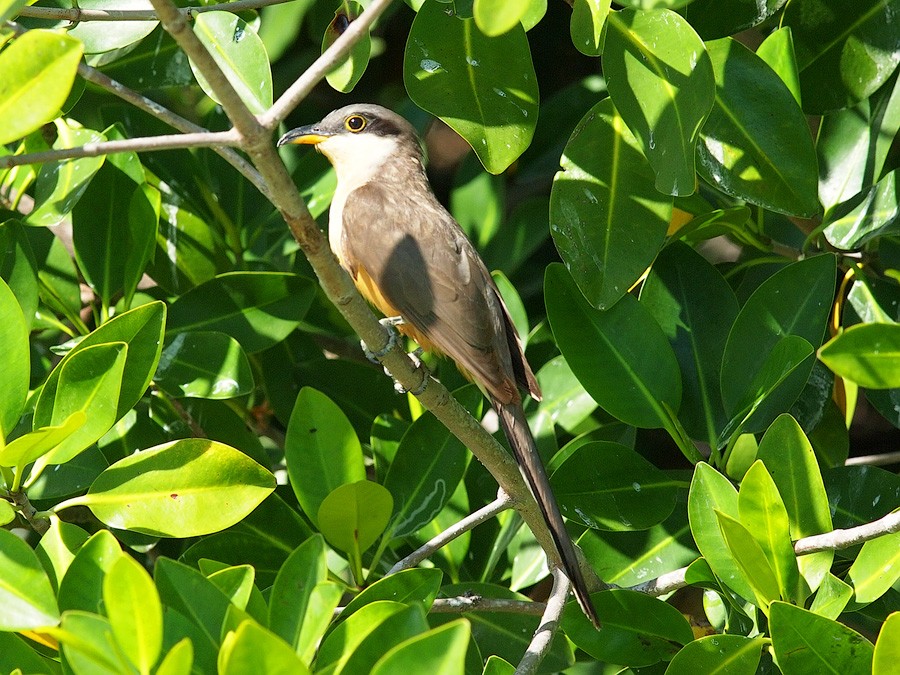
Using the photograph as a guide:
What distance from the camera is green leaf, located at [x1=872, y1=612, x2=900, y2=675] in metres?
1.91

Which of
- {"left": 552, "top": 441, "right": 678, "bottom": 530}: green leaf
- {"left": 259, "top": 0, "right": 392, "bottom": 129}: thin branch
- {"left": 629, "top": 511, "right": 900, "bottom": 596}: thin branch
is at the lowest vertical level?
{"left": 552, "top": 441, "right": 678, "bottom": 530}: green leaf

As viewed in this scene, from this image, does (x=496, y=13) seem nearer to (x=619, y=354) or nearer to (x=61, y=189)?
(x=619, y=354)

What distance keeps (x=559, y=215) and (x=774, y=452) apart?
3.02ft

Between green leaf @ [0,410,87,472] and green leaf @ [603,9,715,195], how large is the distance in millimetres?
1490

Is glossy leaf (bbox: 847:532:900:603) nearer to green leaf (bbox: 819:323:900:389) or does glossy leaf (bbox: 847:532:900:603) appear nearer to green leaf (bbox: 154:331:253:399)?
green leaf (bbox: 819:323:900:389)

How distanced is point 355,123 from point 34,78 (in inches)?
116

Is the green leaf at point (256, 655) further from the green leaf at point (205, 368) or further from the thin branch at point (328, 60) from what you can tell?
the green leaf at point (205, 368)

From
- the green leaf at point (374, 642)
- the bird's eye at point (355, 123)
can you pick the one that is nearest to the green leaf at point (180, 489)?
the green leaf at point (374, 642)

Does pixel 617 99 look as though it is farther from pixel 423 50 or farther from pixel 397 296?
pixel 397 296

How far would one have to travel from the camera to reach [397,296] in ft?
12.3

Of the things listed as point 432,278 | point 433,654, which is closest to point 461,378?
point 432,278

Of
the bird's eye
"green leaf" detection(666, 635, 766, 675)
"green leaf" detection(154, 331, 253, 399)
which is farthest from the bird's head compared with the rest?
"green leaf" detection(666, 635, 766, 675)

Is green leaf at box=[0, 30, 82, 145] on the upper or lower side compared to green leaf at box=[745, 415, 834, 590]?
upper

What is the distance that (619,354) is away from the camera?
2922mm
